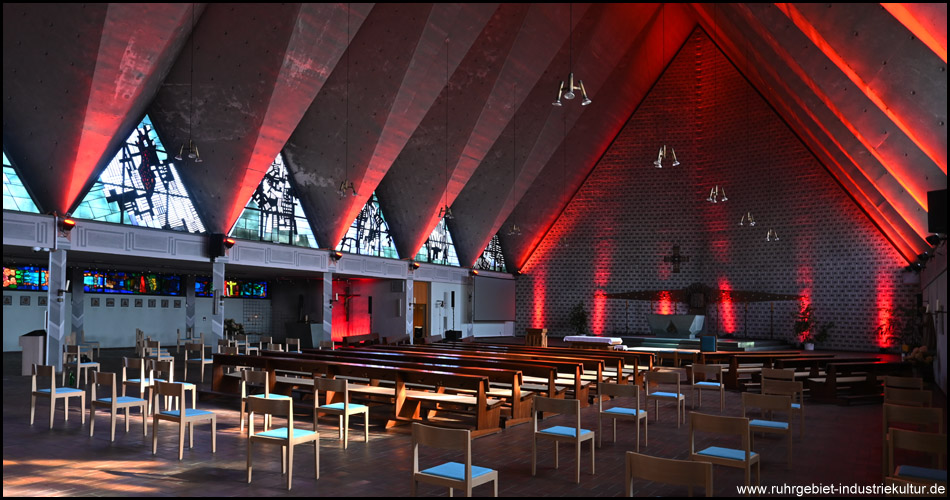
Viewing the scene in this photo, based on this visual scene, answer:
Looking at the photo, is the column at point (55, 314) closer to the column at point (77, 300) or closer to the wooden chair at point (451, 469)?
the column at point (77, 300)

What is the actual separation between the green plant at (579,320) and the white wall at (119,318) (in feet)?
41.6

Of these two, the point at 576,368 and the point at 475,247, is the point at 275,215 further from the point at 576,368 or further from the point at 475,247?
the point at 576,368

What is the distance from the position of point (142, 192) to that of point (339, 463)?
39.9ft

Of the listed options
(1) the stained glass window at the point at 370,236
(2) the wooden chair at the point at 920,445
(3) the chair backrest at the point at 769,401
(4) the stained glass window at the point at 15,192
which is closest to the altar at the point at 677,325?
(1) the stained glass window at the point at 370,236

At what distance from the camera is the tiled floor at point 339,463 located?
556cm

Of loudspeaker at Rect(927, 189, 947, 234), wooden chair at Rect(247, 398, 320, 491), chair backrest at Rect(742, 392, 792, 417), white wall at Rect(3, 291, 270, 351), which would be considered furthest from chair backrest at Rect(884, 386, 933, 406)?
white wall at Rect(3, 291, 270, 351)

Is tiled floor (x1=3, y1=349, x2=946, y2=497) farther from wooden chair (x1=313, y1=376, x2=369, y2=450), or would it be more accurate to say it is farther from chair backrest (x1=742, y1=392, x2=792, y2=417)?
chair backrest (x1=742, y1=392, x2=792, y2=417)

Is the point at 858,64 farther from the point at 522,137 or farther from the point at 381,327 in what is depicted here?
the point at 381,327

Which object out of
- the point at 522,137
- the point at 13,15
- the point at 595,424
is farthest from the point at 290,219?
the point at 595,424

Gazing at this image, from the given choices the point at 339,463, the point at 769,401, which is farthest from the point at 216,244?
the point at 769,401

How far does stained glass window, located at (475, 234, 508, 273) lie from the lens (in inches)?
1081

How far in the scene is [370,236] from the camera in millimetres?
22344

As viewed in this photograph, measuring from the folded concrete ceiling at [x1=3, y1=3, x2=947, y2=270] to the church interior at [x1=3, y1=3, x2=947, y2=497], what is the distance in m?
0.07

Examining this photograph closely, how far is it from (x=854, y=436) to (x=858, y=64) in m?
4.48
